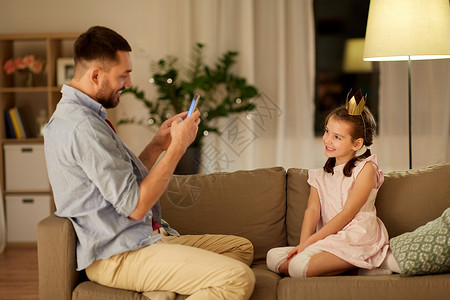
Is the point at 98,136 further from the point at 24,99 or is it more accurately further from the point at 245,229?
the point at 24,99

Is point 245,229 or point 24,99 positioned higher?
point 24,99

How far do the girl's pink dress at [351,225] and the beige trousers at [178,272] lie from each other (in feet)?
1.51

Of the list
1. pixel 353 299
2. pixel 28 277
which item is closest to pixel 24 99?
pixel 28 277

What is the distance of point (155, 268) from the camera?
197 centimetres

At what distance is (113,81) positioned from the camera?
2049 mm

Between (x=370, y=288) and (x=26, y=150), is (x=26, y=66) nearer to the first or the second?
(x=26, y=150)

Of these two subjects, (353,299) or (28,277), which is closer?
(353,299)

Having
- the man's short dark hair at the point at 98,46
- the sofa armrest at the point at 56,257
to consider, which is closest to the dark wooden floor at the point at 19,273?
the sofa armrest at the point at 56,257

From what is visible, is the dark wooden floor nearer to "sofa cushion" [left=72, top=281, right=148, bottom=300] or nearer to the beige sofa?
the beige sofa

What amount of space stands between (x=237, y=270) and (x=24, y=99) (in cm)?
368

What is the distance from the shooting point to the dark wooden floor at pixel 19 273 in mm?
3492

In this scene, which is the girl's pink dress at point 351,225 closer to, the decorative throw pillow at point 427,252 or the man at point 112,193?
the decorative throw pillow at point 427,252

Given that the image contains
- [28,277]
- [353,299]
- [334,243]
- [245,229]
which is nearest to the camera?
[353,299]

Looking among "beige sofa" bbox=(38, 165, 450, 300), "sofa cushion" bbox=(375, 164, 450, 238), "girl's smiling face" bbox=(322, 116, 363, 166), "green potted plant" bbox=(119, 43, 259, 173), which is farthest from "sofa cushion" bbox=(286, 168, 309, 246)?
"green potted plant" bbox=(119, 43, 259, 173)
